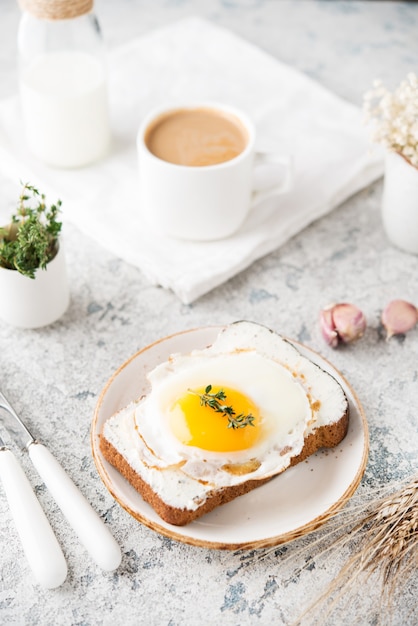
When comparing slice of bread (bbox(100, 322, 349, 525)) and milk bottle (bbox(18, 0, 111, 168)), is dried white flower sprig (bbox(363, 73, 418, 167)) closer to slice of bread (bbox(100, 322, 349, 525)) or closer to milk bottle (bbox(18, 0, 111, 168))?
slice of bread (bbox(100, 322, 349, 525))

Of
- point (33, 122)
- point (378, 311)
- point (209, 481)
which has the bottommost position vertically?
point (378, 311)

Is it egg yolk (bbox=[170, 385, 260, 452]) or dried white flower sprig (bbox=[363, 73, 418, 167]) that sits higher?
dried white flower sprig (bbox=[363, 73, 418, 167])

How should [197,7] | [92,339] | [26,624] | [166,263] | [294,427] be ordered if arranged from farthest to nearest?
[197,7], [166,263], [92,339], [294,427], [26,624]

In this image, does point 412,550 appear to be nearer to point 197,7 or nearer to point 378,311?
point 378,311

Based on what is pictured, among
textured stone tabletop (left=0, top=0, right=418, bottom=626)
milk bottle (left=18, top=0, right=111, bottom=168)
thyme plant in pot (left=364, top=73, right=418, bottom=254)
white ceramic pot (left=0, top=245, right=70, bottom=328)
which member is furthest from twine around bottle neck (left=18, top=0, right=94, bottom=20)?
thyme plant in pot (left=364, top=73, right=418, bottom=254)

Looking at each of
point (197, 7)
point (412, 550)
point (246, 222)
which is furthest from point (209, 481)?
point (197, 7)

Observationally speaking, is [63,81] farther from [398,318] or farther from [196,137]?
[398,318]

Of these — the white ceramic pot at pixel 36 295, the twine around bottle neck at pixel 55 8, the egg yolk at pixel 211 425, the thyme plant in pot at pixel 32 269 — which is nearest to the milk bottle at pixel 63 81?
the twine around bottle neck at pixel 55 8
